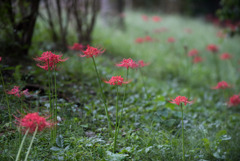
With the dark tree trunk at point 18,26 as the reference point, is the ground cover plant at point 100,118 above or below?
below

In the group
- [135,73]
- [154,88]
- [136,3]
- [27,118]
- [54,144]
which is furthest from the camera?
[136,3]

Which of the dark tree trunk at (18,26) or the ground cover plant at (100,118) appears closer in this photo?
the ground cover plant at (100,118)

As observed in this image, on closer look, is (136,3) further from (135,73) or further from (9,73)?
(9,73)

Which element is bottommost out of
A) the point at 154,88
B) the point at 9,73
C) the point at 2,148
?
the point at 154,88

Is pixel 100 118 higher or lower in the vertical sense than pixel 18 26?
lower

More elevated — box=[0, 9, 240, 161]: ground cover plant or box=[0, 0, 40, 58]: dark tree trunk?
box=[0, 0, 40, 58]: dark tree trunk

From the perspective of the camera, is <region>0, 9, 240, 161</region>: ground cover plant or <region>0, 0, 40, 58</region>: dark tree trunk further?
<region>0, 0, 40, 58</region>: dark tree trunk

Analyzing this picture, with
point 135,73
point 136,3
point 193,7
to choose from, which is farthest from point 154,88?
point 136,3

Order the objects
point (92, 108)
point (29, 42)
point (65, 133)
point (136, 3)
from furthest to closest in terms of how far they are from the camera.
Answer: point (136, 3) < point (29, 42) < point (92, 108) < point (65, 133)

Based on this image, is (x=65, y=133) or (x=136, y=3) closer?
(x=65, y=133)

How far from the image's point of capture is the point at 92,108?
2.51 metres

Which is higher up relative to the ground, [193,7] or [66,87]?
[193,7]

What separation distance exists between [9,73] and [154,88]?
7.10 feet

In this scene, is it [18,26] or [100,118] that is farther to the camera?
[18,26]
